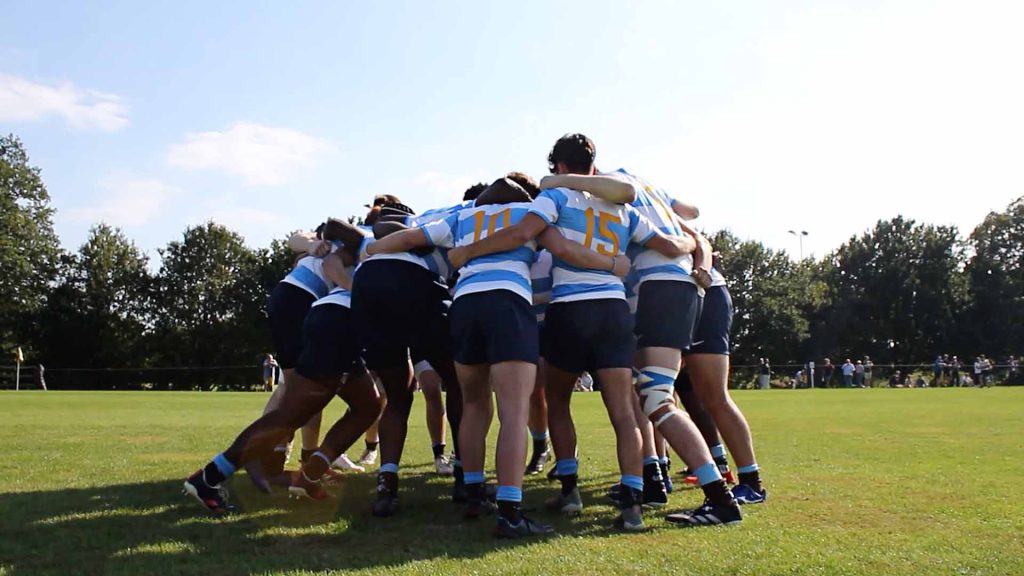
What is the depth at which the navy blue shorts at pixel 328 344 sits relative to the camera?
5789mm

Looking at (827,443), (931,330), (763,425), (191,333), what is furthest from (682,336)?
(931,330)

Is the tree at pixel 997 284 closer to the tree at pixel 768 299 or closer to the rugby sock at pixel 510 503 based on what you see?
the tree at pixel 768 299

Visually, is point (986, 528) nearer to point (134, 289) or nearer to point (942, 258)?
point (134, 289)

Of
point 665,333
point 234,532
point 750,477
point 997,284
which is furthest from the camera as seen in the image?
point 997,284

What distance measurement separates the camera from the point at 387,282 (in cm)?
561

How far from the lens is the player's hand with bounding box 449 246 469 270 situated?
5.18m

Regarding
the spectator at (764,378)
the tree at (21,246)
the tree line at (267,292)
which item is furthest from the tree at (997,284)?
the tree at (21,246)

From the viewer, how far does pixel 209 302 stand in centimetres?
6962

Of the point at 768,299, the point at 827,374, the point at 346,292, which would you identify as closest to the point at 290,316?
the point at 346,292

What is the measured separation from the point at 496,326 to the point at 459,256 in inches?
19.7

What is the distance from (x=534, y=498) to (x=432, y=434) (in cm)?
223

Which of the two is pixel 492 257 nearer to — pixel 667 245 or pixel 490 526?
pixel 667 245

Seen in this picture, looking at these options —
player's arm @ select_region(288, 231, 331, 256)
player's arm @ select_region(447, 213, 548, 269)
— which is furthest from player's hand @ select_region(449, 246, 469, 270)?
player's arm @ select_region(288, 231, 331, 256)

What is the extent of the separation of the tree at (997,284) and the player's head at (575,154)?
7279 cm
